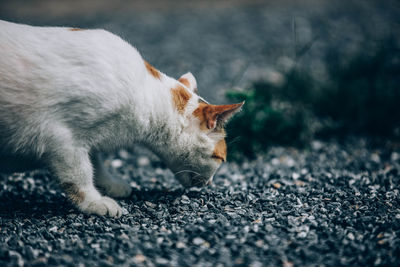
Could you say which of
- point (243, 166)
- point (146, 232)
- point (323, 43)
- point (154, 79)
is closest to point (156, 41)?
point (323, 43)

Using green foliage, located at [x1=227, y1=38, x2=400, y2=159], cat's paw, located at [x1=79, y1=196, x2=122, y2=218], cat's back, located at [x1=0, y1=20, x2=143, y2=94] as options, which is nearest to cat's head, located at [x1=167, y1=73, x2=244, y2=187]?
cat's back, located at [x1=0, y1=20, x2=143, y2=94]

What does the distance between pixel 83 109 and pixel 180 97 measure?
724mm

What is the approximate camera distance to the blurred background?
450 cm

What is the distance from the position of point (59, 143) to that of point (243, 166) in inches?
89.9

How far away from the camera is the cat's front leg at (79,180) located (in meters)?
2.38

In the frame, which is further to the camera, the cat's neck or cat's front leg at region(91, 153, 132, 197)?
cat's front leg at region(91, 153, 132, 197)

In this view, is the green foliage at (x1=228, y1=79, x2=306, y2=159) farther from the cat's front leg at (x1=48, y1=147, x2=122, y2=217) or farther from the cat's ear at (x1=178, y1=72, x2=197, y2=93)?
the cat's front leg at (x1=48, y1=147, x2=122, y2=217)

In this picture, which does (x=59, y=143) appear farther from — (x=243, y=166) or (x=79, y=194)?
(x=243, y=166)

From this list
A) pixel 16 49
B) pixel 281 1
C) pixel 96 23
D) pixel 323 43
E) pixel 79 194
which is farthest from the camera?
pixel 281 1

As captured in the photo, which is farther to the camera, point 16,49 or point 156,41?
point 156,41

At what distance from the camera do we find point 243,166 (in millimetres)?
4113

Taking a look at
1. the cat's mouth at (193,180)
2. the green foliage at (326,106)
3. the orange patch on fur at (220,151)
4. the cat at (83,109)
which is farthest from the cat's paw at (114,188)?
the green foliage at (326,106)

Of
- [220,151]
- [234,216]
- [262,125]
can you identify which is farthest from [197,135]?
[262,125]

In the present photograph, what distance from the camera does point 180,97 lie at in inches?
107
